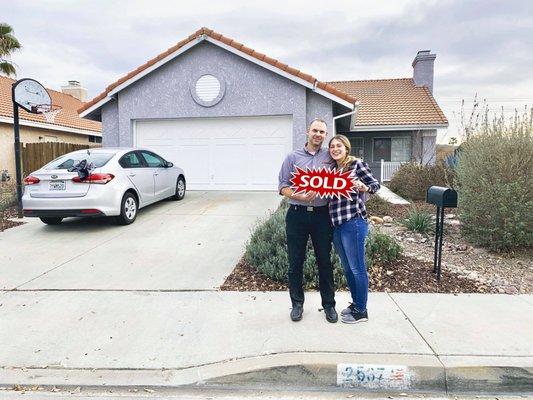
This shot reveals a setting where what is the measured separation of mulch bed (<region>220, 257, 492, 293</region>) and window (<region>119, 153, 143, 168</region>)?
3.77 metres

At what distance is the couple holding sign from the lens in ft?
11.4

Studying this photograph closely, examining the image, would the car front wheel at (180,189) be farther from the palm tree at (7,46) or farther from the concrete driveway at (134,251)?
the palm tree at (7,46)

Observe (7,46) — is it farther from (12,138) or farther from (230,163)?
(230,163)

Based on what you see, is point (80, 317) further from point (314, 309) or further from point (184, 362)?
point (314, 309)

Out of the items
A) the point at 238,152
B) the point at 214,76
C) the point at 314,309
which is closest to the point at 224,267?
the point at 314,309

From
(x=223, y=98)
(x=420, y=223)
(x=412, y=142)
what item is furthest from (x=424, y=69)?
(x=420, y=223)

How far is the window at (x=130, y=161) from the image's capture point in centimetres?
795

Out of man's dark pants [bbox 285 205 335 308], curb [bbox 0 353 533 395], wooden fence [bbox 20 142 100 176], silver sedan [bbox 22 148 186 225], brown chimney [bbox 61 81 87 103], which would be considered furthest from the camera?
brown chimney [bbox 61 81 87 103]

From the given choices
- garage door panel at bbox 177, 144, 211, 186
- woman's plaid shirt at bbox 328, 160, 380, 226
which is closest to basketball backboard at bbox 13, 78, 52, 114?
garage door panel at bbox 177, 144, 211, 186

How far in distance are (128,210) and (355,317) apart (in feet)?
17.6

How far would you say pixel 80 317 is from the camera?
407cm

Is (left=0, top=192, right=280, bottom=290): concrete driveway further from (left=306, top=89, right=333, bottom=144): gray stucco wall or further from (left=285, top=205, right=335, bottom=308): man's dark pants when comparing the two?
(left=306, top=89, right=333, bottom=144): gray stucco wall

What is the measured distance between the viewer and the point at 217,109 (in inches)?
451

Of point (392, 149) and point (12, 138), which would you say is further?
point (392, 149)
